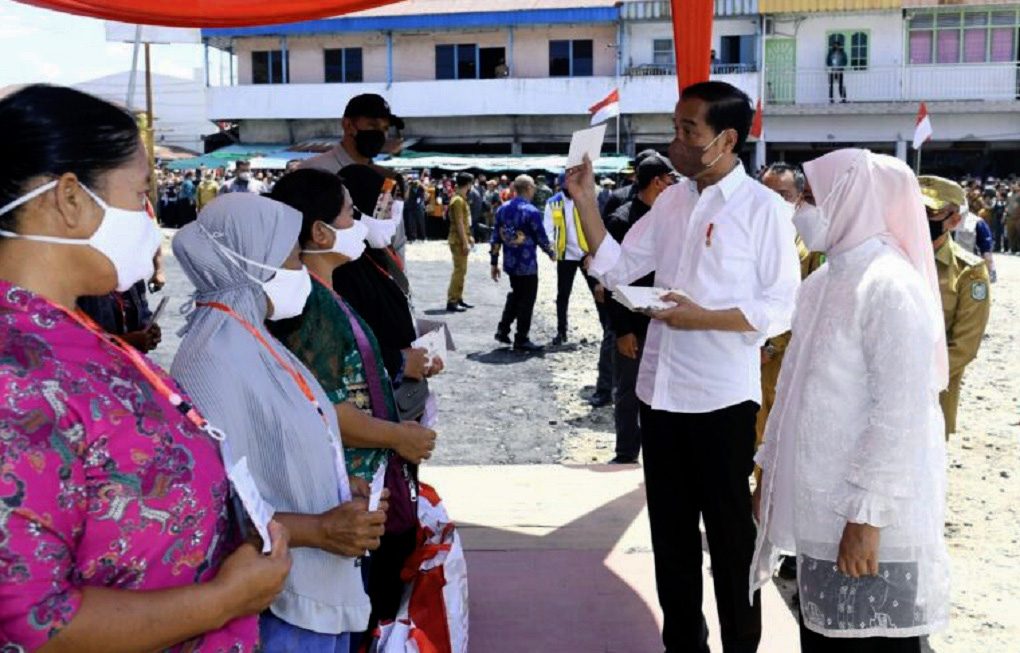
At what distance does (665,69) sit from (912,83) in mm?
7588

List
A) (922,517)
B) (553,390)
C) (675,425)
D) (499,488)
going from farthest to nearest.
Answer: (553,390) < (499,488) < (675,425) < (922,517)

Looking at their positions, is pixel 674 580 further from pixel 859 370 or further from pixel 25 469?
pixel 25 469

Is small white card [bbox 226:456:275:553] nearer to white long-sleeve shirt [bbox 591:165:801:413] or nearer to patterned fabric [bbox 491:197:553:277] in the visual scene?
white long-sleeve shirt [bbox 591:165:801:413]

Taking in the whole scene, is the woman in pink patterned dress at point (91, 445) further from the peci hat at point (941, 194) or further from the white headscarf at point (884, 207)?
the peci hat at point (941, 194)

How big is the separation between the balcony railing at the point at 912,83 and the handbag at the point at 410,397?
3276 cm

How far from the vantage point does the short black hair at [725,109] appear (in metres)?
3.57

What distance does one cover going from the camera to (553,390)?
9.62m

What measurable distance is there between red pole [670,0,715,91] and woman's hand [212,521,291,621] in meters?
3.19

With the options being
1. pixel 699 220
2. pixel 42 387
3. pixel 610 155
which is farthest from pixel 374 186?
pixel 610 155

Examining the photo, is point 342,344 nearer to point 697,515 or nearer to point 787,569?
point 697,515

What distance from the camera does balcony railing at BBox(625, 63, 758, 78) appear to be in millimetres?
34297

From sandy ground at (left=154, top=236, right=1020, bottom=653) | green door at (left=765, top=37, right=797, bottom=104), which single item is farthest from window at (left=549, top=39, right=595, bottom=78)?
sandy ground at (left=154, top=236, right=1020, bottom=653)

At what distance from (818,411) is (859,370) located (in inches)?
5.7

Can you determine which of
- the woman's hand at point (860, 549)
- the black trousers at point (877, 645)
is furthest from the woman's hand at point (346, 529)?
the black trousers at point (877, 645)
